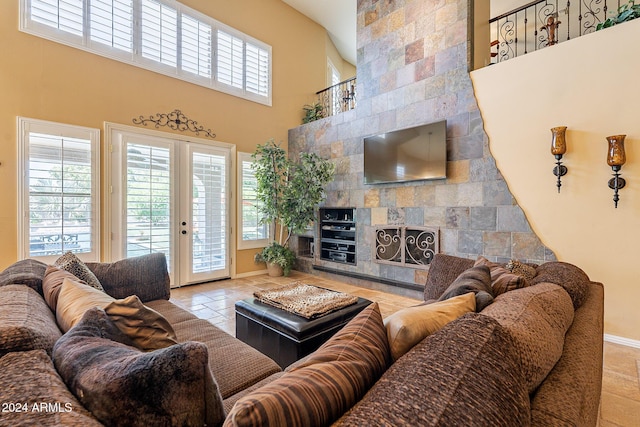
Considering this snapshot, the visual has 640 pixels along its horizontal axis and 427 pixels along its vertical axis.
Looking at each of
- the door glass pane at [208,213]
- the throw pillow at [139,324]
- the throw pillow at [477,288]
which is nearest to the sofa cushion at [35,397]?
the throw pillow at [139,324]

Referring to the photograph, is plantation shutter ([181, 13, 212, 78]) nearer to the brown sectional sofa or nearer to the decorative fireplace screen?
the decorative fireplace screen

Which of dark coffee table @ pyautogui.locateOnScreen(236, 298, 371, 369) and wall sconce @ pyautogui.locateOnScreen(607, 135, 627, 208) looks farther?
wall sconce @ pyautogui.locateOnScreen(607, 135, 627, 208)

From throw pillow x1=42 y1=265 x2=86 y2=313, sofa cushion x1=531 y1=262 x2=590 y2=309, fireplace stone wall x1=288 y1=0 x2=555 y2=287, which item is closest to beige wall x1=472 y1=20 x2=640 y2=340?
fireplace stone wall x1=288 y1=0 x2=555 y2=287

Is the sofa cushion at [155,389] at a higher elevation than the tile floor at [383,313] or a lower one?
higher

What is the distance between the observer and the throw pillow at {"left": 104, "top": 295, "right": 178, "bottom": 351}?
3.36 ft

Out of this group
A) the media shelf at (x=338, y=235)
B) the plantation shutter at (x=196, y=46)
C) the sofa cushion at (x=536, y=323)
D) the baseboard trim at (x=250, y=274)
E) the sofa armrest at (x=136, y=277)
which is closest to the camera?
the sofa cushion at (x=536, y=323)

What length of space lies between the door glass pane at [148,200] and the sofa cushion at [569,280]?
173 inches

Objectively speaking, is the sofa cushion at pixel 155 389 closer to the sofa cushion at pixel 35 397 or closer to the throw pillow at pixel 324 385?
the sofa cushion at pixel 35 397

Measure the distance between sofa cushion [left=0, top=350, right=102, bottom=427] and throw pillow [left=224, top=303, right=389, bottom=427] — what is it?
0.31 metres

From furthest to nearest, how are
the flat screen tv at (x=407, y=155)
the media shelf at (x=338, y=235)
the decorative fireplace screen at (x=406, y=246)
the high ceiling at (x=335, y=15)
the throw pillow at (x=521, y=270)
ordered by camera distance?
the high ceiling at (x=335, y=15)
the media shelf at (x=338, y=235)
the decorative fireplace screen at (x=406, y=246)
the flat screen tv at (x=407, y=155)
the throw pillow at (x=521, y=270)

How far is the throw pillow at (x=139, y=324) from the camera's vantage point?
3.36 feet

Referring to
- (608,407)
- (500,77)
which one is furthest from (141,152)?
(608,407)

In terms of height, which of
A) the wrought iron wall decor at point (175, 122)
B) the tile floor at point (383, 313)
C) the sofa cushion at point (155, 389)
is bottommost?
the tile floor at point (383, 313)

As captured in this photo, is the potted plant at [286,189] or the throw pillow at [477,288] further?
the potted plant at [286,189]
